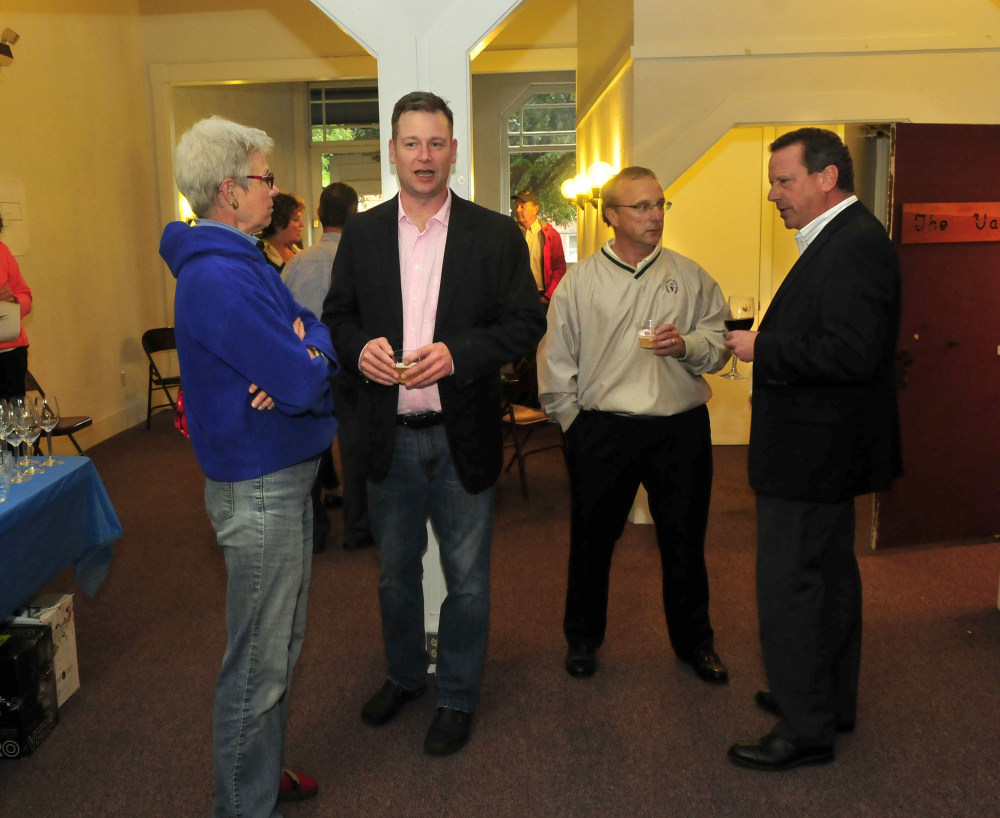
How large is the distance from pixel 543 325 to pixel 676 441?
28.9 inches

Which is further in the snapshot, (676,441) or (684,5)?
(684,5)

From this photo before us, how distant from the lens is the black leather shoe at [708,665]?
3.05 meters

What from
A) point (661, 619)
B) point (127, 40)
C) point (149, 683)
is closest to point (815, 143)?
point (661, 619)

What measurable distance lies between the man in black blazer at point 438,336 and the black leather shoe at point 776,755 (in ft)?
2.73

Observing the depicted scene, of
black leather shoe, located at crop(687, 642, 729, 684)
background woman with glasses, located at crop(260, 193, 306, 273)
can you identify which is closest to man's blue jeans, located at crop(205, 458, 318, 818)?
black leather shoe, located at crop(687, 642, 729, 684)

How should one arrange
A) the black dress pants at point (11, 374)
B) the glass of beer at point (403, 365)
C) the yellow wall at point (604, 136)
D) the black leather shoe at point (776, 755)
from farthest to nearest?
the yellow wall at point (604, 136)
the black dress pants at point (11, 374)
the black leather shoe at point (776, 755)
the glass of beer at point (403, 365)

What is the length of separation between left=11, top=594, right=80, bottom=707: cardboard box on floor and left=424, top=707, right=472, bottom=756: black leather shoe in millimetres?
1274

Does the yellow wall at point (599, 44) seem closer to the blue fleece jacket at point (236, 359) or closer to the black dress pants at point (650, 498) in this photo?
the black dress pants at point (650, 498)

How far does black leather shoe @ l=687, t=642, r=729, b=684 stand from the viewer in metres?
3.05

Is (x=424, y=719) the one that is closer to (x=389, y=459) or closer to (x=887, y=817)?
(x=389, y=459)

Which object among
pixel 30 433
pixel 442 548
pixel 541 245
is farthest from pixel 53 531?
pixel 541 245

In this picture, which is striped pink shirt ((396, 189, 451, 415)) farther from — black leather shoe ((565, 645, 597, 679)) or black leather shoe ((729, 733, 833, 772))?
black leather shoe ((729, 733, 833, 772))

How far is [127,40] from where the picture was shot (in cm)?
851

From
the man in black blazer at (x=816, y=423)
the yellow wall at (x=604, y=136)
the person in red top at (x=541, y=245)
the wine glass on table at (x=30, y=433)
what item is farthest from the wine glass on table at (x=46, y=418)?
the person in red top at (x=541, y=245)
